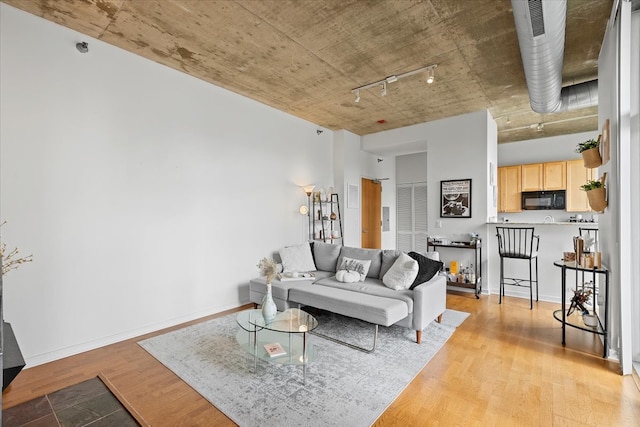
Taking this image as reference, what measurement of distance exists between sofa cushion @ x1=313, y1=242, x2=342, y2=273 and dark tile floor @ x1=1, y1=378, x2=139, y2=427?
2857mm

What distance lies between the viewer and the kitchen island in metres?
4.44

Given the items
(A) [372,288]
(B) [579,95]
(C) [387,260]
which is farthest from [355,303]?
(B) [579,95]

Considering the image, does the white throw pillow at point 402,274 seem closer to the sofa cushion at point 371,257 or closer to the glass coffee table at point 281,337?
the sofa cushion at point 371,257

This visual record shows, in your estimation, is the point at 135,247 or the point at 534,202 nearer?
the point at 135,247

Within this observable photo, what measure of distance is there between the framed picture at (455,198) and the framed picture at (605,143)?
2087mm

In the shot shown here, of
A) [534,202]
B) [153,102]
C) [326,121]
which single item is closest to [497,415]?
[153,102]

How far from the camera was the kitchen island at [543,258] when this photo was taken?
4.44 m

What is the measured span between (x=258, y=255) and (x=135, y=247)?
1.71 m

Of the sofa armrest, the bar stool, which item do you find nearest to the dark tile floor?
the sofa armrest

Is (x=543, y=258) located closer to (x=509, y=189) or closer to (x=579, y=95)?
(x=579, y=95)

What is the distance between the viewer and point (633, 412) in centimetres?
204

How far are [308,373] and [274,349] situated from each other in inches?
13.5

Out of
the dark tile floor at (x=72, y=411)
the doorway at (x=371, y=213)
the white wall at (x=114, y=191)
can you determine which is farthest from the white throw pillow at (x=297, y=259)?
the dark tile floor at (x=72, y=411)

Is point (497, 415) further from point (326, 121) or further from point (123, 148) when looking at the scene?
point (326, 121)
